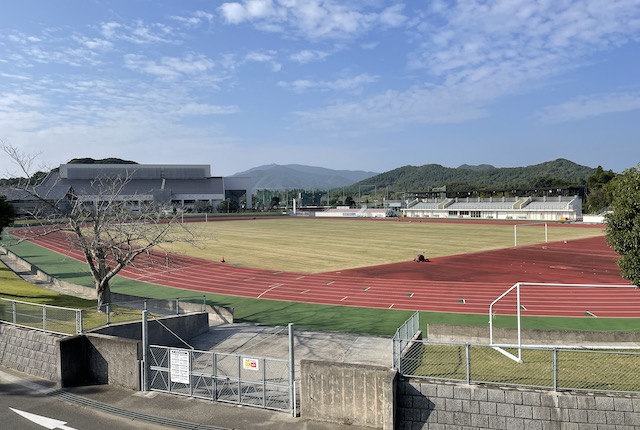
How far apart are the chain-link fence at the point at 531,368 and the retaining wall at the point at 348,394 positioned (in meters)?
0.79

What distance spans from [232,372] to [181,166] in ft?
474

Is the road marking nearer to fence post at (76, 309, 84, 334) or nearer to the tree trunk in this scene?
fence post at (76, 309, 84, 334)

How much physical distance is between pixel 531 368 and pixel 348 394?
5.22 meters

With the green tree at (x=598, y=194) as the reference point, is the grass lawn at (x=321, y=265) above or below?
below

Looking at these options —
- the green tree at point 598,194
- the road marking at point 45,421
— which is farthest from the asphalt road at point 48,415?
the green tree at point 598,194

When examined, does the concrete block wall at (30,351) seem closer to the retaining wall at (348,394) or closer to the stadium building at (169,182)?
the retaining wall at (348,394)

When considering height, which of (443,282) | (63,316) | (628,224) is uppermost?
(628,224)

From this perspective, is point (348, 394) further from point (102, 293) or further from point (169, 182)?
point (169, 182)

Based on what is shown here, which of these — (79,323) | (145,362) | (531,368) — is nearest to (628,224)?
(531,368)

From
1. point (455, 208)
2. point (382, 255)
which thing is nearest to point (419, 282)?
point (382, 255)

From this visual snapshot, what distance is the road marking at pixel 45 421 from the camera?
1068 centimetres

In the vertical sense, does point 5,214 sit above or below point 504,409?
above

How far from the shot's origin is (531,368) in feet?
40.9

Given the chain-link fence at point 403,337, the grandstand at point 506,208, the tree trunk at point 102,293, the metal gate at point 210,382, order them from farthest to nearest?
the grandstand at point 506,208 < the tree trunk at point 102,293 < the metal gate at point 210,382 < the chain-link fence at point 403,337
